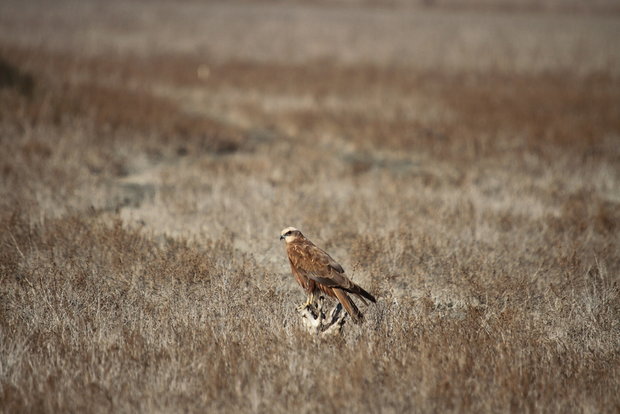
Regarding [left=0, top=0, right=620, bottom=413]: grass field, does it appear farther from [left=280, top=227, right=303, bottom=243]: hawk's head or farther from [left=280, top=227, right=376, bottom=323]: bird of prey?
[left=280, top=227, right=303, bottom=243]: hawk's head

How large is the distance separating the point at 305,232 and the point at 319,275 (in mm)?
2349

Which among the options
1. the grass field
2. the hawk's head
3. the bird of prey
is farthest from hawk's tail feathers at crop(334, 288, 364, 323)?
the hawk's head

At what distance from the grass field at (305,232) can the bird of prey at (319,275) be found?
A: 1.05ft

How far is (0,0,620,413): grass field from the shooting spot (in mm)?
3242

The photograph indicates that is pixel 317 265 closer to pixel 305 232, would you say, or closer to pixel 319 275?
pixel 319 275

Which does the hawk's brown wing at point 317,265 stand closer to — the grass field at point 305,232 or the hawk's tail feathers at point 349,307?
the hawk's tail feathers at point 349,307

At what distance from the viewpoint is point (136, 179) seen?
26.9 ft

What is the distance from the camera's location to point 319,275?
373 cm

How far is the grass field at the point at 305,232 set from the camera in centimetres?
324

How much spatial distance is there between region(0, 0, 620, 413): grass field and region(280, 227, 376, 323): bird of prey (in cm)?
32

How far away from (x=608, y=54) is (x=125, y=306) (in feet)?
73.1

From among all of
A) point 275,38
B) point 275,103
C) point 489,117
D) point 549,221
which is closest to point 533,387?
point 549,221

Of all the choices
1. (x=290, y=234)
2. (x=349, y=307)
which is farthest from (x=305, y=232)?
(x=349, y=307)

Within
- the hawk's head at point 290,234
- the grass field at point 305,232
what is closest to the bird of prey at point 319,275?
the hawk's head at point 290,234
